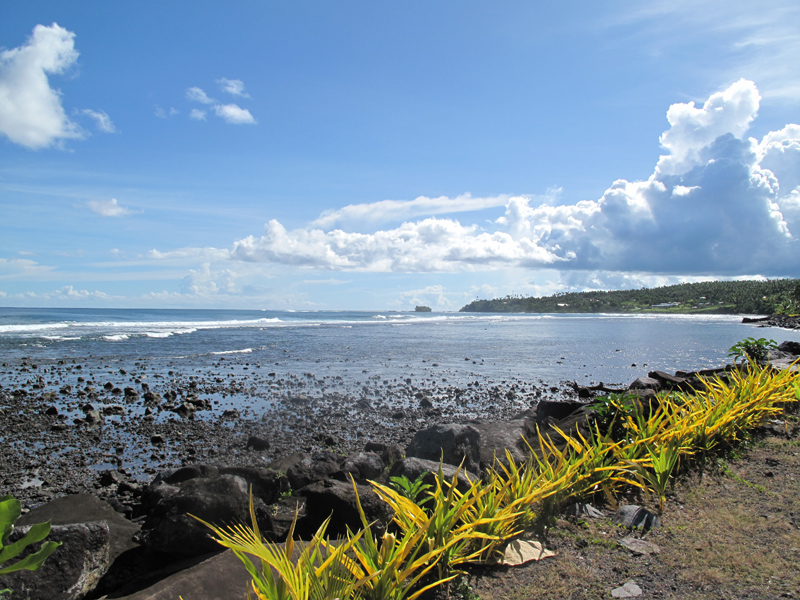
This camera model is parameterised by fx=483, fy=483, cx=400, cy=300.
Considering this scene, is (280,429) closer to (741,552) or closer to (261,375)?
(261,375)

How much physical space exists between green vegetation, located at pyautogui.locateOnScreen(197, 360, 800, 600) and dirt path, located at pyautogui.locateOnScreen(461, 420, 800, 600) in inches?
9.1

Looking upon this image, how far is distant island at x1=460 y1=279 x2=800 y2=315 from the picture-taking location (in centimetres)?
9050

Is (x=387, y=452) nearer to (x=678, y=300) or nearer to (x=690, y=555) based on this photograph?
(x=690, y=555)

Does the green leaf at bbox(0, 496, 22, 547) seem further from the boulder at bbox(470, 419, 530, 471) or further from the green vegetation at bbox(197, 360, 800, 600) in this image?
the boulder at bbox(470, 419, 530, 471)

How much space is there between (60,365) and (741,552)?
67.8 feet

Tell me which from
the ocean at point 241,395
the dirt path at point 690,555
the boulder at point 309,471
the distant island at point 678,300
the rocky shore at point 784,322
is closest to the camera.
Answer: the dirt path at point 690,555

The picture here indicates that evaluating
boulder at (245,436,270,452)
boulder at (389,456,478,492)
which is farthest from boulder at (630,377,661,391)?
boulder at (245,436,270,452)

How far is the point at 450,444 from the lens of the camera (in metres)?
6.79

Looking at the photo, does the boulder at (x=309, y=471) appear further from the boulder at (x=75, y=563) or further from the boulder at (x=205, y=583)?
the boulder at (x=205, y=583)

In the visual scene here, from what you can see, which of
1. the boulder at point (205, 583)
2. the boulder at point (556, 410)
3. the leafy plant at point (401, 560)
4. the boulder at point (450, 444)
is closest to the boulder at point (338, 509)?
the leafy plant at point (401, 560)

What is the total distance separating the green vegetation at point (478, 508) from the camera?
2.59 metres

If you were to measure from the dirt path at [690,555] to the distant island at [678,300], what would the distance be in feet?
285

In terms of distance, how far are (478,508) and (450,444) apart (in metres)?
3.18

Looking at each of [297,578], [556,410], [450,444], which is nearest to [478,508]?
[297,578]
